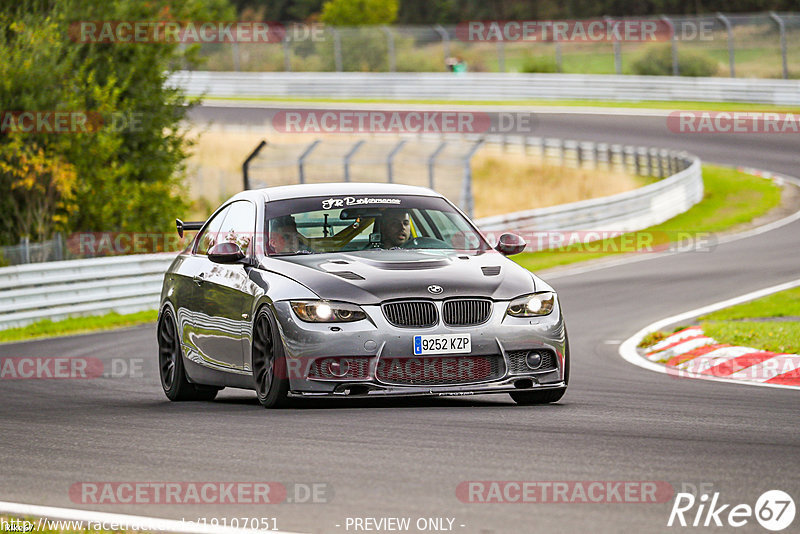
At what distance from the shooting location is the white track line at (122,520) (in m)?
5.58

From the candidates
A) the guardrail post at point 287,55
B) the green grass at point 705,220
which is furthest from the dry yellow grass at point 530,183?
the guardrail post at point 287,55

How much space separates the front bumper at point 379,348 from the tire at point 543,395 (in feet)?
1.16

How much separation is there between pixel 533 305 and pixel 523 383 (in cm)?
52

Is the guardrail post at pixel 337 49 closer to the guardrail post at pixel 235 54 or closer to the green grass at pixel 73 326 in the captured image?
the guardrail post at pixel 235 54

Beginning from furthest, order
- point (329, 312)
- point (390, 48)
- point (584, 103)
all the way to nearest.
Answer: point (390, 48)
point (584, 103)
point (329, 312)

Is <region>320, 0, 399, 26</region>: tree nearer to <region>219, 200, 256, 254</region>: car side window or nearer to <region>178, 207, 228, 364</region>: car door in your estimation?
<region>178, 207, 228, 364</region>: car door

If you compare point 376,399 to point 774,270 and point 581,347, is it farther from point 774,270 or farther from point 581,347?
point 774,270

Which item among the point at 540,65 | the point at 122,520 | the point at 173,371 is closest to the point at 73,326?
the point at 173,371

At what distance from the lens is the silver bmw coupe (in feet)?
29.3

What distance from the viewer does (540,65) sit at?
54938mm

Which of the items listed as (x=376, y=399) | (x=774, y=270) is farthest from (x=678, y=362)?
(x=774, y=270)

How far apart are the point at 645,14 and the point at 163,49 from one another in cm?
5629

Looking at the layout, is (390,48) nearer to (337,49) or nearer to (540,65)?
(337,49)

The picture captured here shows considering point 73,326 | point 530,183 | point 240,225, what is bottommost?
point 530,183
